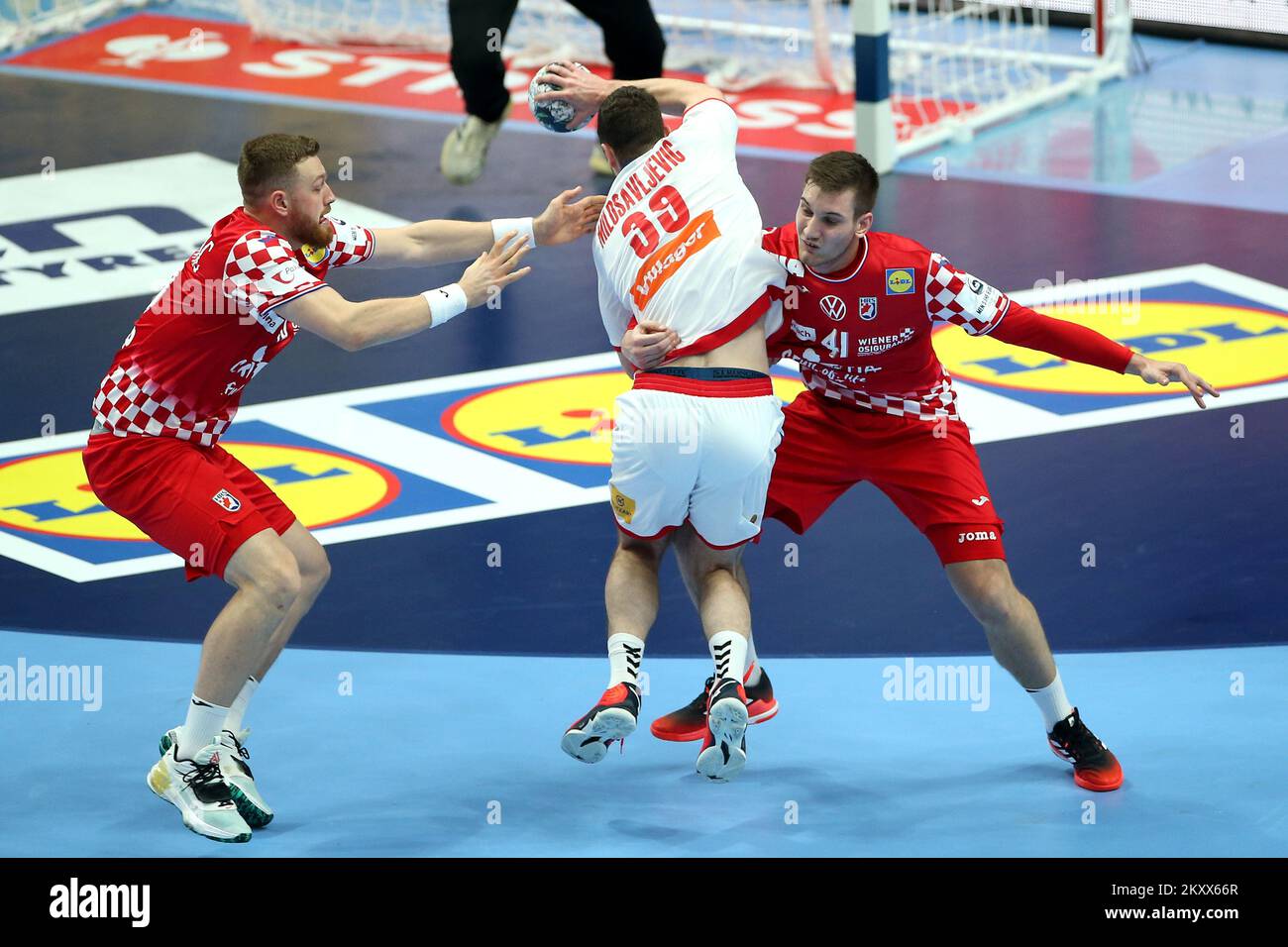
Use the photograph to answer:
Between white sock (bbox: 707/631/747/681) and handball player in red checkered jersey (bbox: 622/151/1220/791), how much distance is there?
585 millimetres

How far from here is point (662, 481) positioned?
5523mm

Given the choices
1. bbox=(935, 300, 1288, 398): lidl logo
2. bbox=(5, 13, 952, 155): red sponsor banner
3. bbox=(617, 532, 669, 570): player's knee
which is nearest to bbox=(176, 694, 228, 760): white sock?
bbox=(617, 532, 669, 570): player's knee

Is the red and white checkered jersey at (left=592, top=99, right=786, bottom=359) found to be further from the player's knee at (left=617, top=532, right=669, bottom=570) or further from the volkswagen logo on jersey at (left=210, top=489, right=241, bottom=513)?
the volkswagen logo on jersey at (left=210, top=489, right=241, bottom=513)

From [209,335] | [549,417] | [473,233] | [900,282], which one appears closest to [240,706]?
[209,335]

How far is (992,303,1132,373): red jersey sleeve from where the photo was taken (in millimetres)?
5582

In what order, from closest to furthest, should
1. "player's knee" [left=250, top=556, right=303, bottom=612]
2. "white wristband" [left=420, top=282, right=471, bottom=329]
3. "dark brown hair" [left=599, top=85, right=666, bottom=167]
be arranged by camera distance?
1. "player's knee" [left=250, top=556, right=303, bottom=612]
2. "white wristband" [left=420, top=282, right=471, bottom=329]
3. "dark brown hair" [left=599, top=85, right=666, bottom=167]

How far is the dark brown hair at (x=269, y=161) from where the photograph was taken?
5.52 metres

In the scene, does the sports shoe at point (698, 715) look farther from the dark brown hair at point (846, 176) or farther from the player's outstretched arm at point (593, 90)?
the player's outstretched arm at point (593, 90)

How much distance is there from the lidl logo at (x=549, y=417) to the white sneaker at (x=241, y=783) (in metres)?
2.92

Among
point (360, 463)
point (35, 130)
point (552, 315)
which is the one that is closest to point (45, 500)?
point (360, 463)

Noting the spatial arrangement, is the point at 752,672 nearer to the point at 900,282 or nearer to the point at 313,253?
the point at 900,282

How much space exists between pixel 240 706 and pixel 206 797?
0.37 m

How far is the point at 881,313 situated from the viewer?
569 cm

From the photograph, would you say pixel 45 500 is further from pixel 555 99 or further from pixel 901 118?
pixel 901 118
